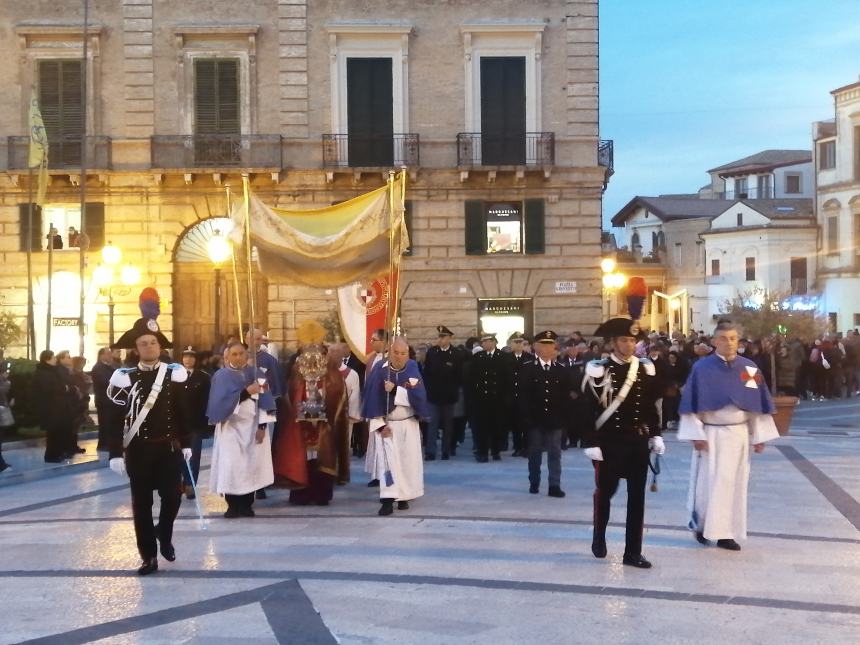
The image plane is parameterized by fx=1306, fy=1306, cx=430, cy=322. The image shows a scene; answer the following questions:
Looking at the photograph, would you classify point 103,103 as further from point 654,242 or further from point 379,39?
point 654,242

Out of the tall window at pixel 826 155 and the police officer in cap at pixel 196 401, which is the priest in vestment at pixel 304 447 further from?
the tall window at pixel 826 155

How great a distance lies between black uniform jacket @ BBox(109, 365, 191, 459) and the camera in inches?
387

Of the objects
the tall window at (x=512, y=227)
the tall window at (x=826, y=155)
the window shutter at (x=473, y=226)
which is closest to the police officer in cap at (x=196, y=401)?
the window shutter at (x=473, y=226)

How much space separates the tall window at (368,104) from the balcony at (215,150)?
192 cm

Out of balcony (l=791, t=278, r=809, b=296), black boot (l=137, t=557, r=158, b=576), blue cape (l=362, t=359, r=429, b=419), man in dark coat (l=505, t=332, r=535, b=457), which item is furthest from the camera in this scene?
balcony (l=791, t=278, r=809, b=296)

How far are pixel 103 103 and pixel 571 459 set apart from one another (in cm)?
1874

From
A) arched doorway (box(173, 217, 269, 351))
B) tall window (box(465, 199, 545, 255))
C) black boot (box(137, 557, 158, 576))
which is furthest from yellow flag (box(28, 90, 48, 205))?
black boot (box(137, 557, 158, 576))

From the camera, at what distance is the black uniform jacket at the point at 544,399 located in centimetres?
1419

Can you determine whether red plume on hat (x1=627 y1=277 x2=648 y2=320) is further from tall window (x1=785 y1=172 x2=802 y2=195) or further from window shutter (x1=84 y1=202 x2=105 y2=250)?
tall window (x1=785 y1=172 x2=802 y2=195)

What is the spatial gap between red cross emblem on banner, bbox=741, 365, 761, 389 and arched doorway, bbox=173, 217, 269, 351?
2267cm

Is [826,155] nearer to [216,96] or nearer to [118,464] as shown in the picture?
[216,96]

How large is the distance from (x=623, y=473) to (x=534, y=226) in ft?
76.9

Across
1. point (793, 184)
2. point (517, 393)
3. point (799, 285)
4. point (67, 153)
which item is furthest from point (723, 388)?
point (793, 184)

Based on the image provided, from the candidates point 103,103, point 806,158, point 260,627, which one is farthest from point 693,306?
point 260,627
